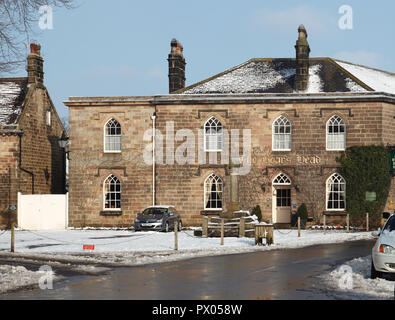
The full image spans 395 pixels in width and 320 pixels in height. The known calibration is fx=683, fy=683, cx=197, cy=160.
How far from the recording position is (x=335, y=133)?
37.8m

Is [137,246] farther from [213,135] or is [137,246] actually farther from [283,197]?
[283,197]

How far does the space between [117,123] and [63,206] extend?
18.8 feet

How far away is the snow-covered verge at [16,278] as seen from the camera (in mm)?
13922

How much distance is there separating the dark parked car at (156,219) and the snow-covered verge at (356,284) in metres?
17.0

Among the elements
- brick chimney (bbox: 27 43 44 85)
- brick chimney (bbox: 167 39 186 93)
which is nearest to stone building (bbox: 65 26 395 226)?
brick chimney (bbox: 167 39 186 93)

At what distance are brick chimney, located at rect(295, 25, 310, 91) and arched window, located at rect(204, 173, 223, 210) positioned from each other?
6904 millimetres

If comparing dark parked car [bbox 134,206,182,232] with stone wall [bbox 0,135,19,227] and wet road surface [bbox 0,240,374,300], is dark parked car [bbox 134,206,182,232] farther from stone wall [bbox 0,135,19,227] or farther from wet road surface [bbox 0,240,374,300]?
wet road surface [bbox 0,240,374,300]

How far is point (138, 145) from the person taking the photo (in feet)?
128

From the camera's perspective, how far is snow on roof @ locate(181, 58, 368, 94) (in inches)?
1521

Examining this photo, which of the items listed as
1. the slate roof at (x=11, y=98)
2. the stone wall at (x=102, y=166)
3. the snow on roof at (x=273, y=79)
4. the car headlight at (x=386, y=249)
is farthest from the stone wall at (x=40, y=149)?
the car headlight at (x=386, y=249)

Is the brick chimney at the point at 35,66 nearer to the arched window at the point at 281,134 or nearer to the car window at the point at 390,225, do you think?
the arched window at the point at 281,134

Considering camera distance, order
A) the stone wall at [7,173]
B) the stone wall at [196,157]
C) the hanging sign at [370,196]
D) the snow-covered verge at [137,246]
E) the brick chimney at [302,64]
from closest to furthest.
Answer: the snow-covered verge at [137,246] < the hanging sign at [370,196] < the stone wall at [196,157] < the brick chimney at [302,64] < the stone wall at [7,173]

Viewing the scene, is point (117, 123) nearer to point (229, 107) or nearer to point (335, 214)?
point (229, 107)
